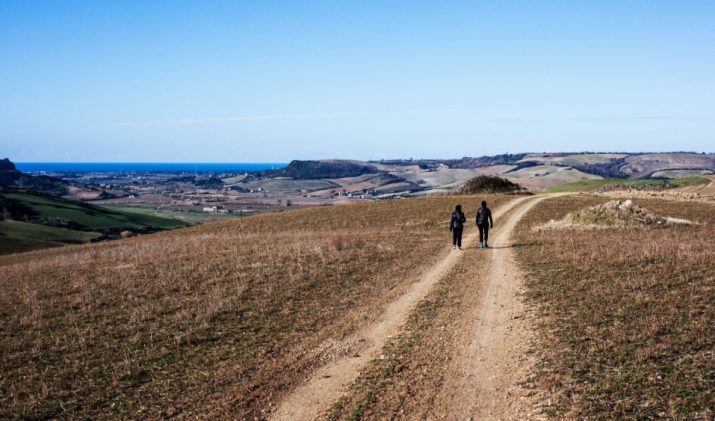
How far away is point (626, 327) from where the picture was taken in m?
13.1

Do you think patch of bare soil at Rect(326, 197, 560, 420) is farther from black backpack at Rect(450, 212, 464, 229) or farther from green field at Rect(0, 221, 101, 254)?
green field at Rect(0, 221, 101, 254)

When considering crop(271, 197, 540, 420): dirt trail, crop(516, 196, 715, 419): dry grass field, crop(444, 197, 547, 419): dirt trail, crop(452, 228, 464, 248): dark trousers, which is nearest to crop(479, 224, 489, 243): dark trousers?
crop(452, 228, 464, 248): dark trousers

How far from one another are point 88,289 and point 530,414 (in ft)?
66.0

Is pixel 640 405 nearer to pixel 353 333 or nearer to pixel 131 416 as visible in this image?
pixel 353 333

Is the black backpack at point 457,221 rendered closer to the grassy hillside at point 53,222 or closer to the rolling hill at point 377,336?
the rolling hill at point 377,336

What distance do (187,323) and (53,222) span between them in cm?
11565

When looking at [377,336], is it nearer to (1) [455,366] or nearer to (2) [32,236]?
(1) [455,366]

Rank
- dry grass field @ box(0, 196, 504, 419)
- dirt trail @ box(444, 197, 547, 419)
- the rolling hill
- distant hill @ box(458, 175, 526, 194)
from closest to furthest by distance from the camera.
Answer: dirt trail @ box(444, 197, 547, 419), the rolling hill, dry grass field @ box(0, 196, 504, 419), distant hill @ box(458, 175, 526, 194)

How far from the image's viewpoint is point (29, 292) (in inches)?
925

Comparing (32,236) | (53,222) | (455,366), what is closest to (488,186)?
(455,366)

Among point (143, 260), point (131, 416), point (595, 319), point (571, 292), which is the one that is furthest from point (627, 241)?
point (143, 260)

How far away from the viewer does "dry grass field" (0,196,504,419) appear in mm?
11312

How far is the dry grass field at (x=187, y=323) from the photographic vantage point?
445 inches

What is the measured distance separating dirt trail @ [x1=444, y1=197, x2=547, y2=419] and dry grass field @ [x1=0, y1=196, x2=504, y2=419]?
3.34 m
